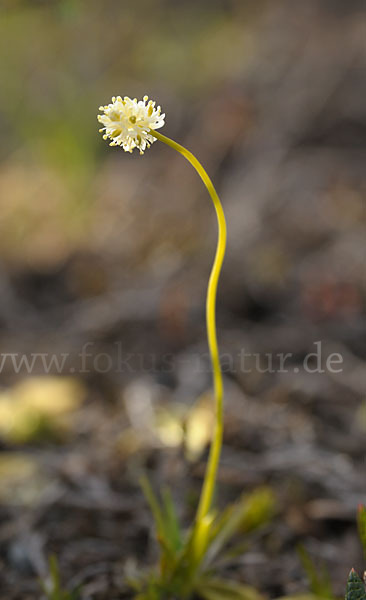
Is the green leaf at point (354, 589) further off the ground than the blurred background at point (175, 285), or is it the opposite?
the blurred background at point (175, 285)

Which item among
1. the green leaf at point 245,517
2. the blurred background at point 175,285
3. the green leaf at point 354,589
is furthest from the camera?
the blurred background at point 175,285

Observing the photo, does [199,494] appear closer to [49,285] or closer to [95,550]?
[95,550]

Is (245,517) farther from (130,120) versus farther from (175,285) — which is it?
(175,285)

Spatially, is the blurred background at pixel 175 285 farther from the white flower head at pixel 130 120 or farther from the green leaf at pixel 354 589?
the white flower head at pixel 130 120

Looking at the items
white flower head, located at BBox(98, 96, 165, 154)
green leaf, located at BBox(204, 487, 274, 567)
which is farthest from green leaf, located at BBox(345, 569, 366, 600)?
white flower head, located at BBox(98, 96, 165, 154)

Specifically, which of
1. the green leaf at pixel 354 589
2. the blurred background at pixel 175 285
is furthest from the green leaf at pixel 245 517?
the green leaf at pixel 354 589

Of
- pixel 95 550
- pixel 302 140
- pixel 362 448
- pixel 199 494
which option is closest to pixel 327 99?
pixel 302 140
